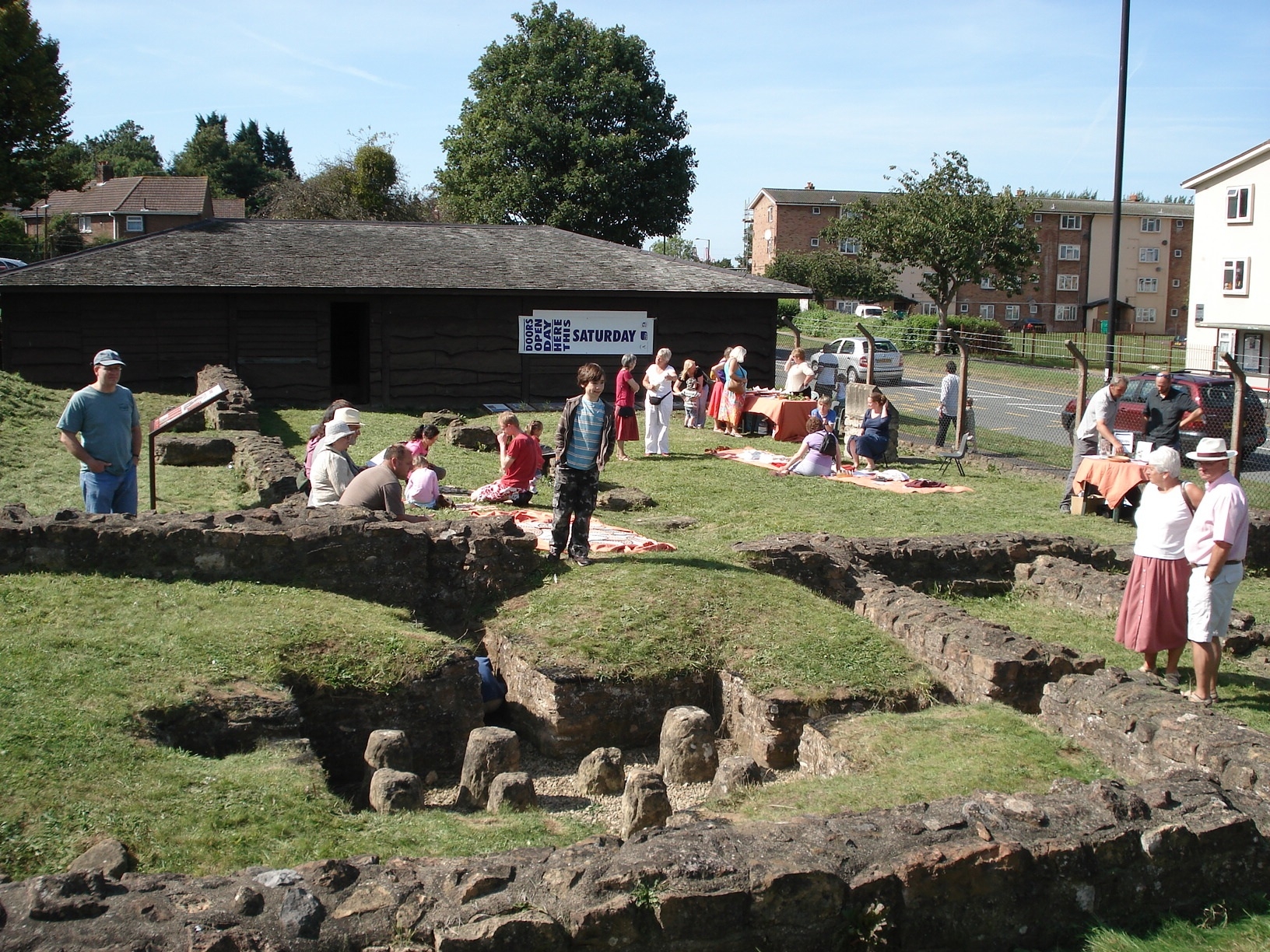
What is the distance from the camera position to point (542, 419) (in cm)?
2194

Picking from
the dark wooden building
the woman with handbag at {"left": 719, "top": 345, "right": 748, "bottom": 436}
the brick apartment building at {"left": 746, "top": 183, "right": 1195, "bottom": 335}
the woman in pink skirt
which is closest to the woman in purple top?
the woman with handbag at {"left": 719, "top": 345, "right": 748, "bottom": 436}

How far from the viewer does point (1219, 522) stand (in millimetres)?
7258

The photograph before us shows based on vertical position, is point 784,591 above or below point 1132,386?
below

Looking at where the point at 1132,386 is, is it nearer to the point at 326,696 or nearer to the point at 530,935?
the point at 326,696

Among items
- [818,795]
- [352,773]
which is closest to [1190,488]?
[818,795]

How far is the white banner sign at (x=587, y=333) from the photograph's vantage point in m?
24.2

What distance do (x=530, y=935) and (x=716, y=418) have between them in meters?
17.8

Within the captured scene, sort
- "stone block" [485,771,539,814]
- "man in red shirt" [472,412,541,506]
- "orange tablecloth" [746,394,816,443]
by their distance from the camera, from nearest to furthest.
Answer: "stone block" [485,771,539,814] → "man in red shirt" [472,412,541,506] → "orange tablecloth" [746,394,816,443]

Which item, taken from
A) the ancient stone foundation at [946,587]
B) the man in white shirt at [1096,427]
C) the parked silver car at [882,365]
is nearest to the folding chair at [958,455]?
the man in white shirt at [1096,427]

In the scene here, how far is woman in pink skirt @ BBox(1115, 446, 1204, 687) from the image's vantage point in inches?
305

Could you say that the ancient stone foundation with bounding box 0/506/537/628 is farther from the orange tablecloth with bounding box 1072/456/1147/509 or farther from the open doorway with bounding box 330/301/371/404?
the open doorway with bounding box 330/301/371/404

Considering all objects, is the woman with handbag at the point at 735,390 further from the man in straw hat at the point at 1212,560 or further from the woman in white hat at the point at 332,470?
the man in straw hat at the point at 1212,560

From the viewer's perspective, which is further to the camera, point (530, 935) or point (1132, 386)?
point (1132, 386)

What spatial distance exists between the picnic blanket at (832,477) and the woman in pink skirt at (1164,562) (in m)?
7.34
